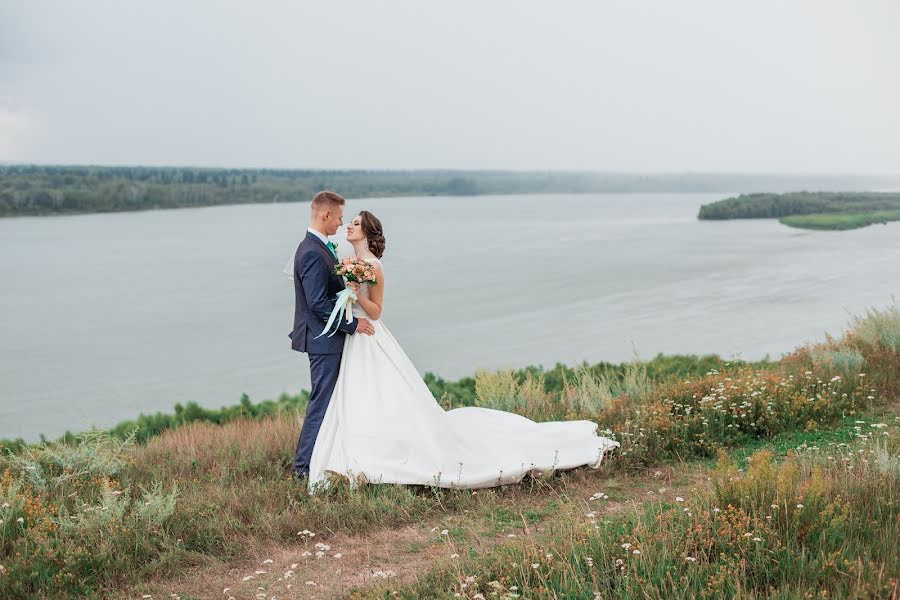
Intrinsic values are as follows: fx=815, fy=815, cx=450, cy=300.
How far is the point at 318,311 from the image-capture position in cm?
728

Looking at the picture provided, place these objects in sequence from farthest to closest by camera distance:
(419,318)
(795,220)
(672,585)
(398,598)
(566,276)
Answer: (795,220) → (566,276) → (419,318) → (398,598) → (672,585)

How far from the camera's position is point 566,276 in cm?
6425

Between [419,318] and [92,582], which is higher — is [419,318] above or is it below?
below

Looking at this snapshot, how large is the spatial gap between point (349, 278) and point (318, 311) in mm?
445

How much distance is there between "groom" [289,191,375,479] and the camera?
7.27 meters

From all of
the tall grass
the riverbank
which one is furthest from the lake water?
the tall grass

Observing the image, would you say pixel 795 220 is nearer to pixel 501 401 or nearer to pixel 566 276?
pixel 566 276

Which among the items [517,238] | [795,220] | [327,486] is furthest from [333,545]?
[517,238]

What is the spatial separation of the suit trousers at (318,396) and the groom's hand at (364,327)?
33 cm

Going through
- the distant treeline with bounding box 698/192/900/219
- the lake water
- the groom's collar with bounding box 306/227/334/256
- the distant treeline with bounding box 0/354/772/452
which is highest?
the distant treeline with bounding box 698/192/900/219

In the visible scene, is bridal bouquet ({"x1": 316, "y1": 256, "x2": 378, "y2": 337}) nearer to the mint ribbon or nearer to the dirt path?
the mint ribbon

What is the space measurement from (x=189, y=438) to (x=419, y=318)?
120 ft

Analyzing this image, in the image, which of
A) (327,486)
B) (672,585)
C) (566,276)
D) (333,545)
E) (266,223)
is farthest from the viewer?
(266,223)

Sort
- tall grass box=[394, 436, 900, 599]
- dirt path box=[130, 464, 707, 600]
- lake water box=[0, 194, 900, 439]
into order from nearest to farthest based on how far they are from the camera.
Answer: tall grass box=[394, 436, 900, 599] < dirt path box=[130, 464, 707, 600] < lake water box=[0, 194, 900, 439]
